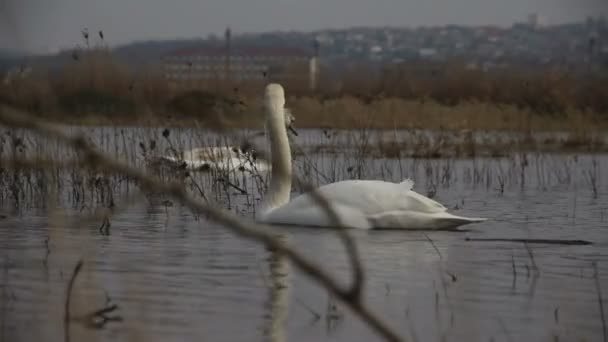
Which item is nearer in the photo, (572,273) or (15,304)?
(15,304)

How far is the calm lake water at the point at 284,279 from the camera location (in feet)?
16.8

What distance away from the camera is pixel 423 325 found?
533cm

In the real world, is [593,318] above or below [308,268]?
below

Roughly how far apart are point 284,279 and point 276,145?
11.6 ft

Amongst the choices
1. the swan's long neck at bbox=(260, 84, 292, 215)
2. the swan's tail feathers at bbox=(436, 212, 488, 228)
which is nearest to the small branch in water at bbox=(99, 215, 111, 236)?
the swan's long neck at bbox=(260, 84, 292, 215)

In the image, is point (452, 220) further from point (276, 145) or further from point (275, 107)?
point (275, 107)

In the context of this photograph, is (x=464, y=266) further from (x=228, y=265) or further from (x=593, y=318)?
(x=593, y=318)

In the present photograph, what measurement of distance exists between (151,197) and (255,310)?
18.9 ft

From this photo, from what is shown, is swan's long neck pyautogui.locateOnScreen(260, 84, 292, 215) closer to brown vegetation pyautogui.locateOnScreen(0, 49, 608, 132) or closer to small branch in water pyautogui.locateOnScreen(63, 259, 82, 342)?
small branch in water pyautogui.locateOnScreen(63, 259, 82, 342)

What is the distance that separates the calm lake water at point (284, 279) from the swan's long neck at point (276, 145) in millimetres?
576

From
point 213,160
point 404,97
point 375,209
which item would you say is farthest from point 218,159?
point 404,97

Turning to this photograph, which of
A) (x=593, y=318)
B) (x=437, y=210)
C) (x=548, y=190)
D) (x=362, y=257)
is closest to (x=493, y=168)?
(x=548, y=190)

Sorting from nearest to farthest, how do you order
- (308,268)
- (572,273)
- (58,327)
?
(308,268)
(58,327)
(572,273)

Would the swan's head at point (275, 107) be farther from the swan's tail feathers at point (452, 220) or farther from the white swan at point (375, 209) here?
the swan's tail feathers at point (452, 220)
